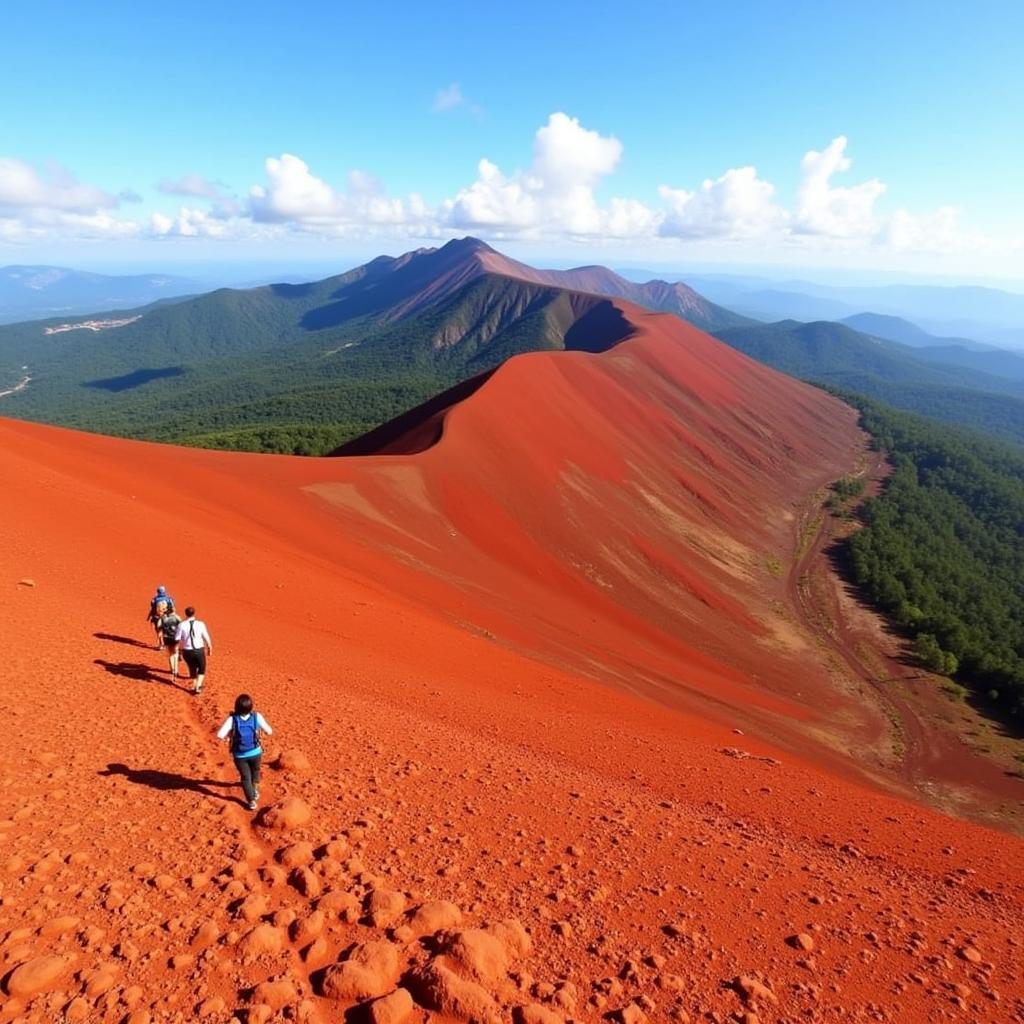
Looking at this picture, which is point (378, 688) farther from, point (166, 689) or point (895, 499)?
point (895, 499)

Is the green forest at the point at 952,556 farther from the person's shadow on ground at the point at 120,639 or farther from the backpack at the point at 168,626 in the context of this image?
the person's shadow on ground at the point at 120,639

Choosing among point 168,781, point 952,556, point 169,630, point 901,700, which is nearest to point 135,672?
point 169,630

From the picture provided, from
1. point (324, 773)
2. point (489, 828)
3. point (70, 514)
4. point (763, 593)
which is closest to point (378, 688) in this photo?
point (324, 773)

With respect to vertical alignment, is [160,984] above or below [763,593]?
above

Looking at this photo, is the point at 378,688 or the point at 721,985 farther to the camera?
the point at 378,688

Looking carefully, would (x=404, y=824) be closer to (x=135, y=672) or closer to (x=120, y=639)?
(x=135, y=672)

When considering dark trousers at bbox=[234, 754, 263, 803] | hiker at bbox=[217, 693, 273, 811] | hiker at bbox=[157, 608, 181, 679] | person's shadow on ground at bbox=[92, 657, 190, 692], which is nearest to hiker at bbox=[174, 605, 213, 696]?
person's shadow on ground at bbox=[92, 657, 190, 692]

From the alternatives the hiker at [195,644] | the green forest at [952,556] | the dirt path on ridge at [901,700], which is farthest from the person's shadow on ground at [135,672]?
the green forest at [952,556]
